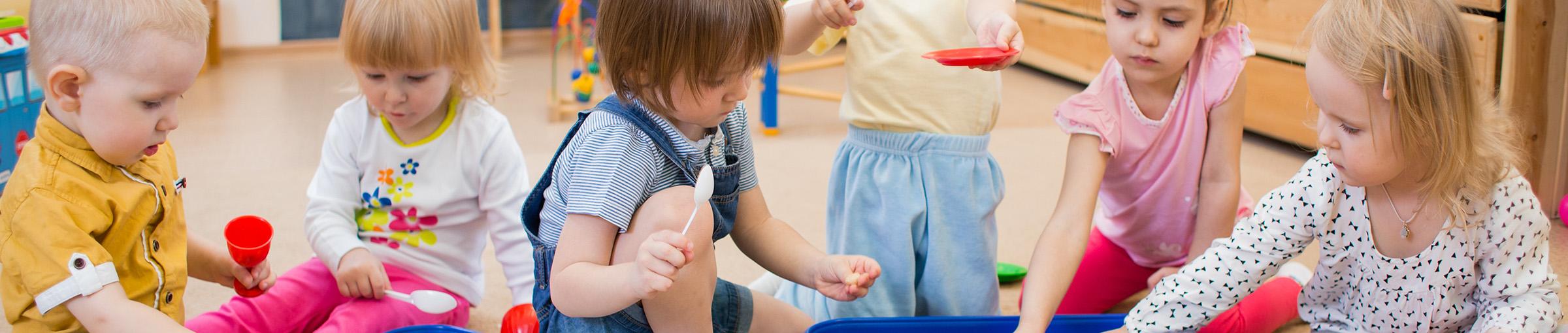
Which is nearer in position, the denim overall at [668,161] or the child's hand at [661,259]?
the child's hand at [661,259]

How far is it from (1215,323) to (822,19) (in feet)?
1.58

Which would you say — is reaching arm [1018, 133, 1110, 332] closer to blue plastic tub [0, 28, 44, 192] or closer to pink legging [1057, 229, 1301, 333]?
pink legging [1057, 229, 1301, 333]

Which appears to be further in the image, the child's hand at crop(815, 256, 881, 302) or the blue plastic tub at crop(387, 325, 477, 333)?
the blue plastic tub at crop(387, 325, 477, 333)

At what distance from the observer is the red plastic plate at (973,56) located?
0.96 metres

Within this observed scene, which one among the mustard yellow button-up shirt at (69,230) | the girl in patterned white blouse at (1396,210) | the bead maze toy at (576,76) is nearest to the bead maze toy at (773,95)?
the bead maze toy at (576,76)

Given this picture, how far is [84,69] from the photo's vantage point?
2.89ft

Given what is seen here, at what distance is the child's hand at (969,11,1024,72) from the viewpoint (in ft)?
3.26

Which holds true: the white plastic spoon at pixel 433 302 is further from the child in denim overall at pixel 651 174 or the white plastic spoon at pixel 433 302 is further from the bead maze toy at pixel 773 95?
the bead maze toy at pixel 773 95

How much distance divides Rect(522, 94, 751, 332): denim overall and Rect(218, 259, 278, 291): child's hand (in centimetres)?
27

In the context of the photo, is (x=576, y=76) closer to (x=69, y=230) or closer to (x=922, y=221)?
(x=922, y=221)

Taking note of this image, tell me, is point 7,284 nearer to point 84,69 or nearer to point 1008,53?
point 84,69

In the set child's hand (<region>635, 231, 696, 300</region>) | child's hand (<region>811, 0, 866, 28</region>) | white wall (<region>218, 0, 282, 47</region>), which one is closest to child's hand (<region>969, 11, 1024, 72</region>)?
child's hand (<region>811, 0, 866, 28</region>)

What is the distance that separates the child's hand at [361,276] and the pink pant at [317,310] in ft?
0.04

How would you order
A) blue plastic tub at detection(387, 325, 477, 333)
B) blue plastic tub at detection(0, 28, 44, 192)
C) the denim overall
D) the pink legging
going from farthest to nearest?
blue plastic tub at detection(0, 28, 44, 192) < the pink legging < blue plastic tub at detection(387, 325, 477, 333) < the denim overall
